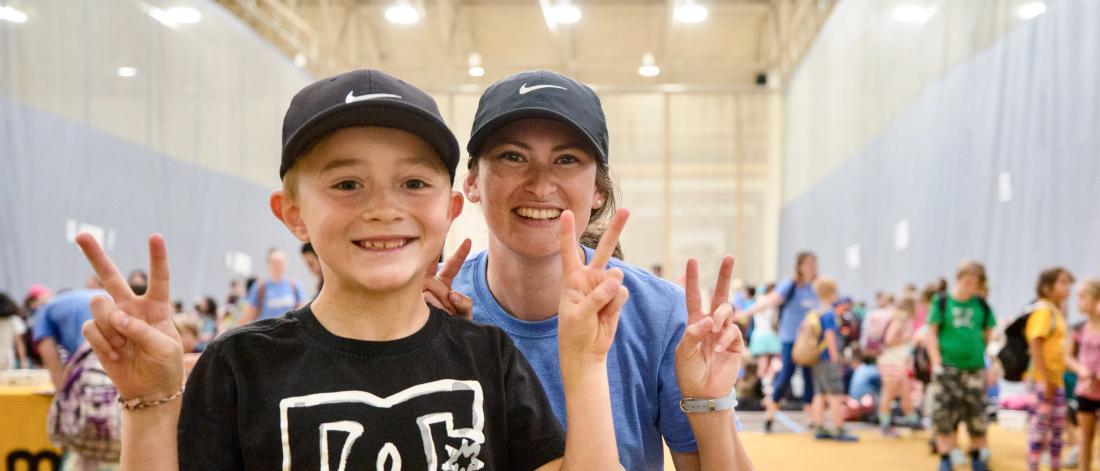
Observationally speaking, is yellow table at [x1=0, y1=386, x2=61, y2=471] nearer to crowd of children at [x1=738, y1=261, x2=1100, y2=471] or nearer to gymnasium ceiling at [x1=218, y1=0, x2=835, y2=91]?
crowd of children at [x1=738, y1=261, x2=1100, y2=471]

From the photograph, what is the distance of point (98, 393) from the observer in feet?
13.6

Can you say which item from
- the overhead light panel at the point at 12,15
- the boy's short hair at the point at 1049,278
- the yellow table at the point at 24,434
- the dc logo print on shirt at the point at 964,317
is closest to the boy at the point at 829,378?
the dc logo print on shirt at the point at 964,317

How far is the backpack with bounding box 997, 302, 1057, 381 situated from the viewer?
674 centimetres

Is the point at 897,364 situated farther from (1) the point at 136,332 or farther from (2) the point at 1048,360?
(1) the point at 136,332

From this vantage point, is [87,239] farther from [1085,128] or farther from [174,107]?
[174,107]

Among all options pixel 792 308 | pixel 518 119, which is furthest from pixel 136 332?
pixel 792 308

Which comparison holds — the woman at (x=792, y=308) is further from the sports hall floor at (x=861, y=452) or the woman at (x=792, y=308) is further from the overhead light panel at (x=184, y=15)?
the overhead light panel at (x=184, y=15)

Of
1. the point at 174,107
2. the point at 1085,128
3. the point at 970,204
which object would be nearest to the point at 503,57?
the point at 174,107

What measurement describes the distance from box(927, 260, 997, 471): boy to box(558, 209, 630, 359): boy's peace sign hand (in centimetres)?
612

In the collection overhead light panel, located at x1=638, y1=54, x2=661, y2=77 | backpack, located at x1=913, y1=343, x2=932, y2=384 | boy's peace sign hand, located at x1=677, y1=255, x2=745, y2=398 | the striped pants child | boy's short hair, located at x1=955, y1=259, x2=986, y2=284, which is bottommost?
the striped pants child

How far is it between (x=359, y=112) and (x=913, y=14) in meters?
10.9

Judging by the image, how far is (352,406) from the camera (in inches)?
55.9

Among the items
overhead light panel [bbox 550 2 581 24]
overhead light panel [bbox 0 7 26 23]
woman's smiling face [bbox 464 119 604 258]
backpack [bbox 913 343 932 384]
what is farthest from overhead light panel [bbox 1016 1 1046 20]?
overhead light panel [bbox 550 2 581 24]

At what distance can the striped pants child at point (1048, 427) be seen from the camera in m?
6.67
